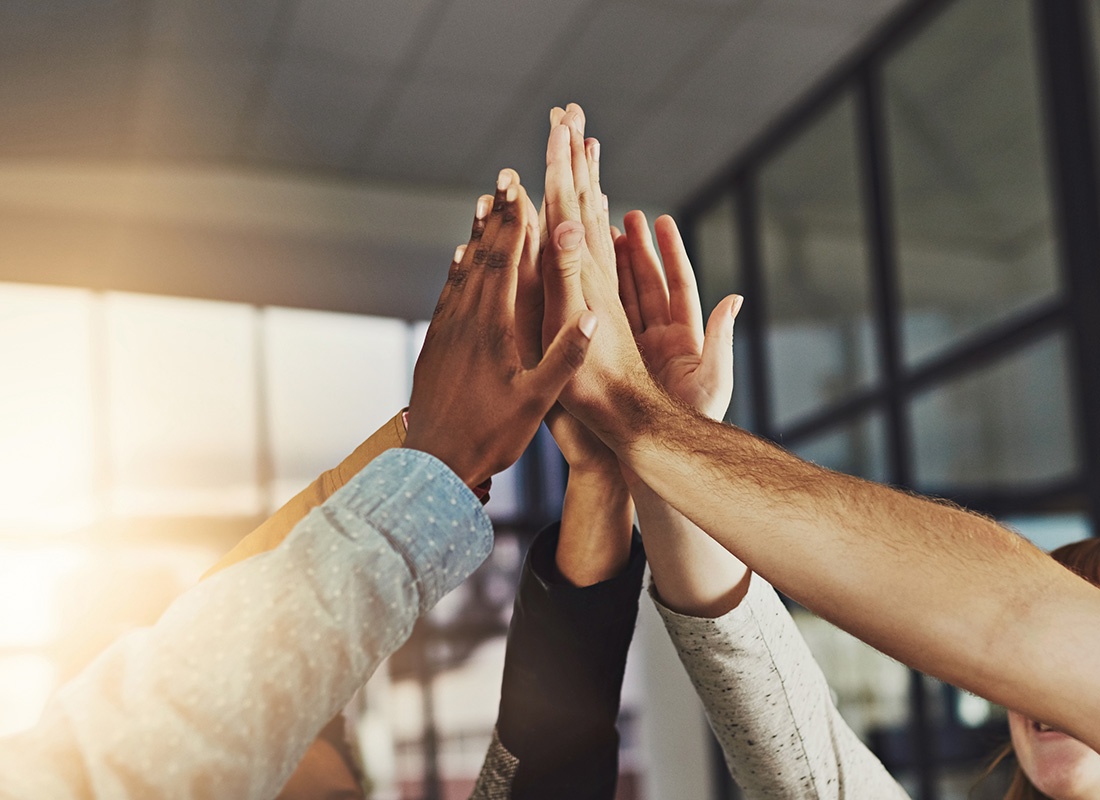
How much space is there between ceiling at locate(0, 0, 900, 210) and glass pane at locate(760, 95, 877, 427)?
24cm

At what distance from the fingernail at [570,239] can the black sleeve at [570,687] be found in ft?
1.02

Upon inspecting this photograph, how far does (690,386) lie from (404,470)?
1.40 ft

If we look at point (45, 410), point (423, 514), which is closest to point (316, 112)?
point (45, 410)

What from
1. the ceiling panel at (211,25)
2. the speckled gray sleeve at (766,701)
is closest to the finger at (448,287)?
the speckled gray sleeve at (766,701)

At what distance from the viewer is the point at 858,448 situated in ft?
12.7

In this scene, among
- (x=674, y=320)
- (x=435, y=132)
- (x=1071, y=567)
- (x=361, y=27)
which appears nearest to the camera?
(x=674, y=320)

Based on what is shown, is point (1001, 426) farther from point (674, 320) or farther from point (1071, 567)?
point (674, 320)

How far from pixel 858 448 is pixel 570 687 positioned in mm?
3163

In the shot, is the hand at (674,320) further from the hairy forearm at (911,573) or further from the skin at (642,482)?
the hairy forearm at (911,573)

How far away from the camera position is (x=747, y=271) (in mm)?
4586

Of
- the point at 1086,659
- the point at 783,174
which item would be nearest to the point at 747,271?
the point at 783,174

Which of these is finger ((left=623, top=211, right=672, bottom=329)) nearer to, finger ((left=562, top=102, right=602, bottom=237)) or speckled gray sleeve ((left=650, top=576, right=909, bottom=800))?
finger ((left=562, top=102, right=602, bottom=237))

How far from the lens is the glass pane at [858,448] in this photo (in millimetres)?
3738

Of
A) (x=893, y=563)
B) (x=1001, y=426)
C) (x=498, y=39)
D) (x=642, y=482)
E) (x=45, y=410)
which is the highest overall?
(x=498, y=39)
